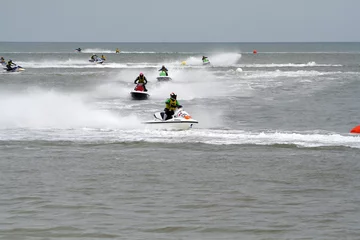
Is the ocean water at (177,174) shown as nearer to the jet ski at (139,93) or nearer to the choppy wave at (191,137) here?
the choppy wave at (191,137)

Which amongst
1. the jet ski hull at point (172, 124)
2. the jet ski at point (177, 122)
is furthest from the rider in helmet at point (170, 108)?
the jet ski hull at point (172, 124)

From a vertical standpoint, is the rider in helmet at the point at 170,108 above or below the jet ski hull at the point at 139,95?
below

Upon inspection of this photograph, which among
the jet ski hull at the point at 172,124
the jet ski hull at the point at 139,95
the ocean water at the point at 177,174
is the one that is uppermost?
the jet ski hull at the point at 139,95

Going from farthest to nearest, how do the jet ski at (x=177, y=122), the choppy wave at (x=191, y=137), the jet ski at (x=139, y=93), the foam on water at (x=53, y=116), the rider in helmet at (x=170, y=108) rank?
the jet ski at (x=139, y=93), the foam on water at (x=53, y=116), the rider in helmet at (x=170, y=108), the jet ski at (x=177, y=122), the choppy wave at (x=191, y=137)

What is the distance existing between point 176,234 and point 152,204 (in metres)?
1.81

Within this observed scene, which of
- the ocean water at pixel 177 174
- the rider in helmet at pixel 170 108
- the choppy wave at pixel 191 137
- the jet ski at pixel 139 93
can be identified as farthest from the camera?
the jet ski at pixel 139 93

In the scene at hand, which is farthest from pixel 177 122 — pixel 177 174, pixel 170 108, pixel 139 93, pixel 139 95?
pixel 139 95

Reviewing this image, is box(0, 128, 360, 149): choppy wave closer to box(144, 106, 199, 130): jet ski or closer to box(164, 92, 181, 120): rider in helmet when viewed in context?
box(144, 106, 199, 130): jet ski

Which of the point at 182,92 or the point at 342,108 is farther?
the point at 182,92

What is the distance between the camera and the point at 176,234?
9.84 meters

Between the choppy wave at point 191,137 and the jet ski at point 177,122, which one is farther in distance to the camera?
the jet ski at point 177,122

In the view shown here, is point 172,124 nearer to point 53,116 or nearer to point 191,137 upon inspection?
point 191,137

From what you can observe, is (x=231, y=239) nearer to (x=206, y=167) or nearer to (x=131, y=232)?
(x=131, y=232)

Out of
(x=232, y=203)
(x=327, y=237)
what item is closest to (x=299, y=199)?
(x=232, y=203)
